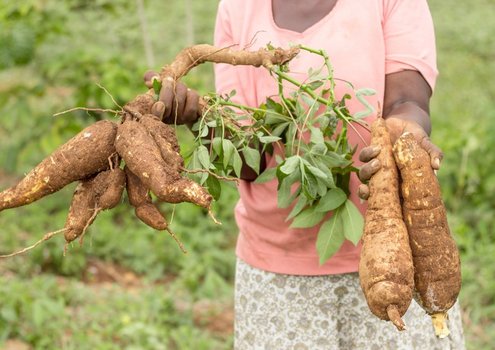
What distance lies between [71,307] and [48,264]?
0.43 metres

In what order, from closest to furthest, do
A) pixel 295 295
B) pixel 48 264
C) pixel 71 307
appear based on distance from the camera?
pixel 295 295
pixel 71 307
pixel 48 264

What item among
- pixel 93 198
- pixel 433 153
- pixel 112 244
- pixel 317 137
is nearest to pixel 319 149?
pixel 317 137

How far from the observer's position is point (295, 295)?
1.75m

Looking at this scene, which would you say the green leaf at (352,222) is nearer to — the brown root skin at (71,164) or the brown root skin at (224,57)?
the brown root skin at (224,57)

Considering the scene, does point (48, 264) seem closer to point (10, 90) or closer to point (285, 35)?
point (10, 90)

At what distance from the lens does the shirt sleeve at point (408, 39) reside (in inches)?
64.9

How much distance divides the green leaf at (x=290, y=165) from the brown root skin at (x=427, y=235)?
0.19 meters

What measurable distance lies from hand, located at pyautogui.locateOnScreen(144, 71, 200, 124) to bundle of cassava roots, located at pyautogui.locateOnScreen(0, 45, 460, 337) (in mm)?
19

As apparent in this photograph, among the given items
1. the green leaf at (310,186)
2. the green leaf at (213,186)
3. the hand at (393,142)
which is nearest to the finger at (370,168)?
the hand at (393,142)

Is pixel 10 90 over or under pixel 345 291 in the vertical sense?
under

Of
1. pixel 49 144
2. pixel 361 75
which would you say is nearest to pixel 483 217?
pixel 49 144

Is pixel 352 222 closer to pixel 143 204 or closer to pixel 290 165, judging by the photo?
pixel 290 165

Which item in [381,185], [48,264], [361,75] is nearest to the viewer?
[381,185]

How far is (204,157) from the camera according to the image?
1.58 metres
